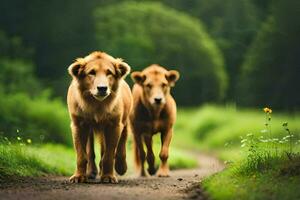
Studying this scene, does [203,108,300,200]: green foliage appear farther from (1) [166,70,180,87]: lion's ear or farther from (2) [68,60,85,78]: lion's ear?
(1) [166,70,180,87]: lion's ear

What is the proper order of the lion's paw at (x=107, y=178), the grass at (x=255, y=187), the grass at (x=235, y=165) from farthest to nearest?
the lion's paw at (x=107, y=178) < the grass at (x=235, y=165) < the grass at (x=255, y=187)

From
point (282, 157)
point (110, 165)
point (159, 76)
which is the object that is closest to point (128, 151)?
point (159, 76)

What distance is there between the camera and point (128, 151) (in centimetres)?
2209

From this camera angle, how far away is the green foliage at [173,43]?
43.5m

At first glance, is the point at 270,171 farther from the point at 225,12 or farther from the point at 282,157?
the point at 225,12

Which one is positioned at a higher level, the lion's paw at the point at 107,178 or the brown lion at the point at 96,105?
the brown lion at the point at 96,105

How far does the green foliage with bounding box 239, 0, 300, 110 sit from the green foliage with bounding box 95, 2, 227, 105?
7.56m

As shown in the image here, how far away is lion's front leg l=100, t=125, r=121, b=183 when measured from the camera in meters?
12.4

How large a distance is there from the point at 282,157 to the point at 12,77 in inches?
707

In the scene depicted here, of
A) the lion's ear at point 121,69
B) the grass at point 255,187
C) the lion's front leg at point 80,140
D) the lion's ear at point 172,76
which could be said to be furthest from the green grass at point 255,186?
the lion's ear at point 172,76

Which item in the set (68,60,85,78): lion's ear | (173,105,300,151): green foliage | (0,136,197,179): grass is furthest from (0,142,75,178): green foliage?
(173,105,300,151): green foliage

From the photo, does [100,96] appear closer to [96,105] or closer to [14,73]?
[96,105]

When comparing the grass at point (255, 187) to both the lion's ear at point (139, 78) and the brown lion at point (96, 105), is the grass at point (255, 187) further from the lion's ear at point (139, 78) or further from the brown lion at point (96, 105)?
the lion's ear at point (139, 78)

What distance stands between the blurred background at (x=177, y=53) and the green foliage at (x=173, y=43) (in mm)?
62
